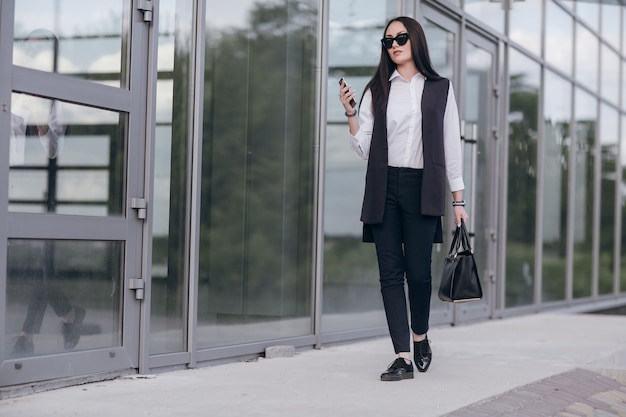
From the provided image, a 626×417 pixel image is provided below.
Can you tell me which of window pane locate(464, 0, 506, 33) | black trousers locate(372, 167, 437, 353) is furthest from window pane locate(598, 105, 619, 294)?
black trousers locate(372, 167, 437, 353)

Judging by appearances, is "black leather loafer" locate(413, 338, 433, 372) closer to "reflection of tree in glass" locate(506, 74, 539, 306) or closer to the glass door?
the glass door

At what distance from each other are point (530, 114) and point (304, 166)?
4.86 metres

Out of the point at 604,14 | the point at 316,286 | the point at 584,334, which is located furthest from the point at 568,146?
the point at 316,286

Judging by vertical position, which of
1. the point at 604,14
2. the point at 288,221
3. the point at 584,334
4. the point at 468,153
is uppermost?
the point at 604,14

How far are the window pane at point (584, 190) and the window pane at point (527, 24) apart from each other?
Answer: 6.91 feet

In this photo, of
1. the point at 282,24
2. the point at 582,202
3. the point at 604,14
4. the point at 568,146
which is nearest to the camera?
the point at 282,24

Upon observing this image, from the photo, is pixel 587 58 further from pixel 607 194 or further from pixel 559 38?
pixel 607 194

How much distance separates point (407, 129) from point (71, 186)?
155cm

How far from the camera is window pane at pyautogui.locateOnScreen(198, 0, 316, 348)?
549 cm

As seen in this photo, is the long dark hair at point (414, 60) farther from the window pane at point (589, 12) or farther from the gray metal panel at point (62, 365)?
the window pane at point (589, 12)

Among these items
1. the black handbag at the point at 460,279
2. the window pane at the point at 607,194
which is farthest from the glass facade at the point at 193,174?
the window pane at the point at 607,194

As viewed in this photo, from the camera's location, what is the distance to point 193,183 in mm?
5250

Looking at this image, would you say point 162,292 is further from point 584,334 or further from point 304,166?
point 584,334

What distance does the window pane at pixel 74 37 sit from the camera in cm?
427
